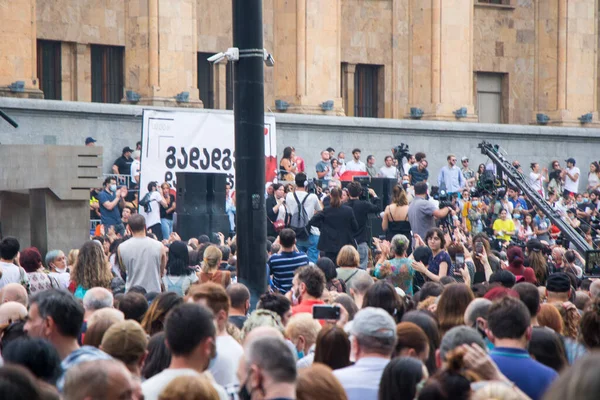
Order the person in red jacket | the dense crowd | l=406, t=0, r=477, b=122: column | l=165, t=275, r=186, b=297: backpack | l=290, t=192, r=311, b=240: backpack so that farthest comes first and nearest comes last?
l=406, t=0, r=477, b=122: column → l=290, t=192, r=311, b=240: backpack → the person in red jacket → l=165, t=275, r=186, b=297: backpack → the dense crowd

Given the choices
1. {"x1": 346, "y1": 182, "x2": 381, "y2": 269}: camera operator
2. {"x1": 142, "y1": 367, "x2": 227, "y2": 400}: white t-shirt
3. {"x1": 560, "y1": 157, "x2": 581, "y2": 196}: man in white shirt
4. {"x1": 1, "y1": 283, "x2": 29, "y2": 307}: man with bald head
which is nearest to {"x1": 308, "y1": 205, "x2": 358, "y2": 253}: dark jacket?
{"x1": 346, "y1": 182, "x2": 381, "y2": 269}: camera operator

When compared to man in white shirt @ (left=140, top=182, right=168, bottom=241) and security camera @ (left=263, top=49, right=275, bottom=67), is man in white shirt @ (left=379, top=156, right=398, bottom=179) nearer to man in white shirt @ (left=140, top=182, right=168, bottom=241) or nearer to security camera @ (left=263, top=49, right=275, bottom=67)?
man in white shirt @ (left=140, top=182, right=168, bottom=241)

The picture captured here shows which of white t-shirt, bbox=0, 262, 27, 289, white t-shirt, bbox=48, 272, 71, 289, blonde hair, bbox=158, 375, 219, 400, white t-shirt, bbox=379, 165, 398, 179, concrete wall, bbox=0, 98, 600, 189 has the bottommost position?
white t-shirt, bbox=48, 272, 71, 289

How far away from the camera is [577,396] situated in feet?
11.3

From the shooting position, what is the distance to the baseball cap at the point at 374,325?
6.86 metres

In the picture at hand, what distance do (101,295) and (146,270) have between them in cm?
351

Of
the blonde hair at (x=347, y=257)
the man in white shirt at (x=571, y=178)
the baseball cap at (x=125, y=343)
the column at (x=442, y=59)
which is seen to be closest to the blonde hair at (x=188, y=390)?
the baseball cap at (x=125, y=343)

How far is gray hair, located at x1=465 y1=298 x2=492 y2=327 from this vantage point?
816 centimetres

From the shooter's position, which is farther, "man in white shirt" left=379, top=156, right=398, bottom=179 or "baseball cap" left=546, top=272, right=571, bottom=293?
"man in white shirt" left=379, top=156, right=398, bottom=179

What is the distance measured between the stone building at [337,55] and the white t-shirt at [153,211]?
610 centimetres

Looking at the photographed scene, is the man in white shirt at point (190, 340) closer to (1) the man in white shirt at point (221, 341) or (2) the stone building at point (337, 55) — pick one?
(1) the man in white shirt at point (221, 341)

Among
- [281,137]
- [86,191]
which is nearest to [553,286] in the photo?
[86,191]

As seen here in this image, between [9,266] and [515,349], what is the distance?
6202 mm

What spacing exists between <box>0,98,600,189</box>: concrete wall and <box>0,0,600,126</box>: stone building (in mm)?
777
